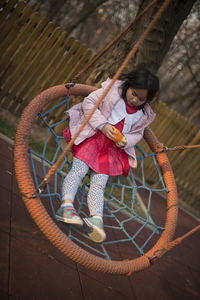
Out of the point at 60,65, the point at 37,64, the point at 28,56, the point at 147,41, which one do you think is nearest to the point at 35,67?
the point at 37,64

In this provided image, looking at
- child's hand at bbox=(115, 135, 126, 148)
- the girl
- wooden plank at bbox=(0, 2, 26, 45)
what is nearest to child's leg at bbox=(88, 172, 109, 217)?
the girl

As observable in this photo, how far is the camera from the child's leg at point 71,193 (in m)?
1.71

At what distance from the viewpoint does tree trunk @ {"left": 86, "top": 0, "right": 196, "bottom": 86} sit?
3660 mm

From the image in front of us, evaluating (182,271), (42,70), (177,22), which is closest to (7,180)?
(182,271)

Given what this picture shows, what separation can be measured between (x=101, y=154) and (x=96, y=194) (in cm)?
31

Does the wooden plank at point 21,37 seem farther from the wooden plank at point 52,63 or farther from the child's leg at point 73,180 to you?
the child's leg at point 73,180

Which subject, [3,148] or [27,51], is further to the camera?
[27,51]

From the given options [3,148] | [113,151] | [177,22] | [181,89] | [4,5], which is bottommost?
[3,148]

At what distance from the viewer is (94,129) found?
2.08m

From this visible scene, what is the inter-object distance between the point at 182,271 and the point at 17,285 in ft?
6.33


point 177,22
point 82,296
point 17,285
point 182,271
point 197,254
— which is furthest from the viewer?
point 177,22

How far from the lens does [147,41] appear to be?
3760 mm

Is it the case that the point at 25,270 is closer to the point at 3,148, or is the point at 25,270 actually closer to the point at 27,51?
the point at 3,148

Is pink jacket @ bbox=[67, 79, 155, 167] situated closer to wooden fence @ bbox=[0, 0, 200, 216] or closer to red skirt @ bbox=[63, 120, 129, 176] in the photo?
red skirt @ bbox=[63, 120, 129, 176]
